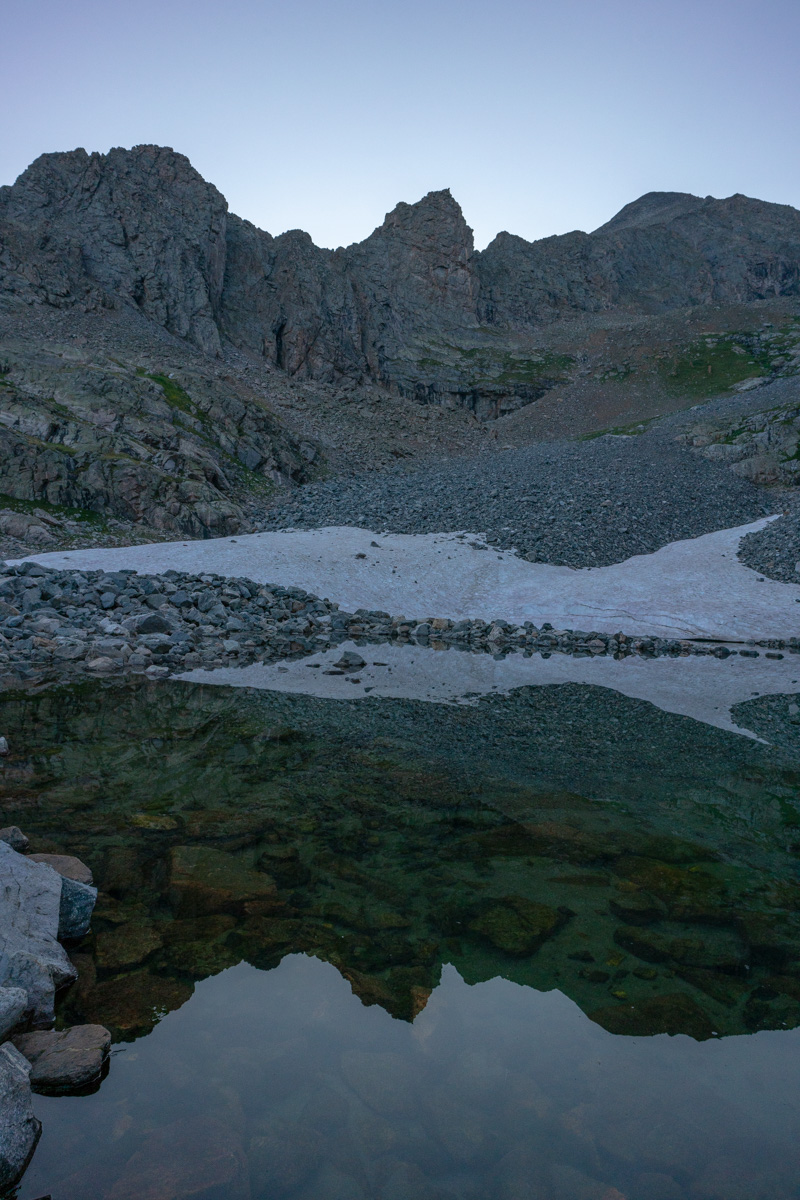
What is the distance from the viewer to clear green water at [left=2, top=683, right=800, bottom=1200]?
10.6 feet

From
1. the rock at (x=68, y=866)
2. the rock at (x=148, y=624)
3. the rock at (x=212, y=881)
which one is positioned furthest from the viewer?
the rock at (x=148, y=624)

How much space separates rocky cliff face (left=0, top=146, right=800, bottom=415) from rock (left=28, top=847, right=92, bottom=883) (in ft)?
215

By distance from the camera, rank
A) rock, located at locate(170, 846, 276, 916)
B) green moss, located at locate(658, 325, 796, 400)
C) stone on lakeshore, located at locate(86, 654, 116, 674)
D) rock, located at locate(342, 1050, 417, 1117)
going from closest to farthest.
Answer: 1. rock, located at locate(342, 1050, 417, 1117)
2. rock, located at locate(170, 846, 276, 916)
3. stone on lakeshore, located at locate(86, 654, 116, 674)
4. green moss, located at locate(658, 325, 796, 400)

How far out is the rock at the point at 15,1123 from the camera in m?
3.07

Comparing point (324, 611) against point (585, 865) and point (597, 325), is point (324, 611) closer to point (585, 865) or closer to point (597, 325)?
point (585, 865)

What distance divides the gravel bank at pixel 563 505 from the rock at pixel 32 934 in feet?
81.2

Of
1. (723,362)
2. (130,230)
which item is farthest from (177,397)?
(723,362)

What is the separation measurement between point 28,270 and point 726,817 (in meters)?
73.1

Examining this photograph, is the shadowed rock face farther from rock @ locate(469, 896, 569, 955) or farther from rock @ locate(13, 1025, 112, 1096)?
rock @ locate(13, 1025, 112, 1096)

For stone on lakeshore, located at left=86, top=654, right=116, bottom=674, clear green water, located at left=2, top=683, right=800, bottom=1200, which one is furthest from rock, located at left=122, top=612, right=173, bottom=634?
clear green water, located at left=2, top=683, right=800, bottom=1200

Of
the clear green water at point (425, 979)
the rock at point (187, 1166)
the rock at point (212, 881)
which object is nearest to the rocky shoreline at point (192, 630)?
the clear green water at point (425, 979)

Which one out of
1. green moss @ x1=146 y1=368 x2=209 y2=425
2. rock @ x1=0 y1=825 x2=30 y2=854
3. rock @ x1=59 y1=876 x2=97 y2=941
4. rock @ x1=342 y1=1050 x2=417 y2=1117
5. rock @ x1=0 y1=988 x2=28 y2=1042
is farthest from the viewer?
green moss @ x1=146 y1=368 x2=209 y2=425

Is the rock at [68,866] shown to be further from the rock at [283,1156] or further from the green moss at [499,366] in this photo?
the green moss at [499,366]

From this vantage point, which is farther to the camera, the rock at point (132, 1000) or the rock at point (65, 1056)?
the rock at point (132, 1000)
